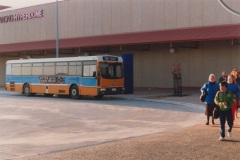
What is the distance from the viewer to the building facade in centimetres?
3061

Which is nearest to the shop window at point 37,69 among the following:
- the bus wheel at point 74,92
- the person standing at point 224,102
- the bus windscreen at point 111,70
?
the bus wheel at point 74,92

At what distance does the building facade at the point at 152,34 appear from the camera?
3061 centimetres

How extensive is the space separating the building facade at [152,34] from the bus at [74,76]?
5827mm

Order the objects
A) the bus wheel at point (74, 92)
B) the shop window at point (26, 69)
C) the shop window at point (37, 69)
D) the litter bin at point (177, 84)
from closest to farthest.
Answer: the bus wheel at point (74, 92) → the litter bin at point (177, 84) → the shop window at point (37, 69) → the shop window at point (26, 69)

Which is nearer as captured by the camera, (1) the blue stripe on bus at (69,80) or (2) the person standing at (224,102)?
(2) the person standing at (224,102)

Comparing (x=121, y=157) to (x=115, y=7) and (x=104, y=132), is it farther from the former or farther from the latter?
(x=115, y=7)

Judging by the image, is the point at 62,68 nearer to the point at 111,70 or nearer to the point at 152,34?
the point at 111,70

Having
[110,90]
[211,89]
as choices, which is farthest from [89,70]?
[211,89]

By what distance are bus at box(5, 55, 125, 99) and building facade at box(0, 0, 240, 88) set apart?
5827mm

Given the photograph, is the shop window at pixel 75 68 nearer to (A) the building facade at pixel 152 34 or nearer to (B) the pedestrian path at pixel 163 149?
(A) the building facade at pixel 152 34

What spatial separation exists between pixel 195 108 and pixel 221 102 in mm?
10594

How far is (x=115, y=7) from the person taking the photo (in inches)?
1457

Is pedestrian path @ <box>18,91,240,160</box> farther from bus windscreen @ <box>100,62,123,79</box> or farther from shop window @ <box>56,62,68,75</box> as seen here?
shop window @ <box>56,62,68,75</box>

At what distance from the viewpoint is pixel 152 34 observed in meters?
32.9
